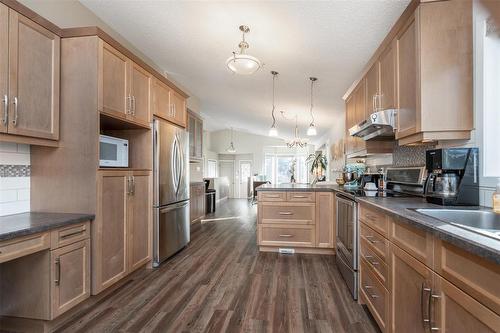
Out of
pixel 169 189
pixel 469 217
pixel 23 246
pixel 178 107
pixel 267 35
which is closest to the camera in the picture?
Answer: pixel 469 217

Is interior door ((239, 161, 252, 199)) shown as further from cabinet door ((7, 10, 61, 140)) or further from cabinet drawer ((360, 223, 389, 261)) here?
cabinet door ((7, 10, 61, 140))

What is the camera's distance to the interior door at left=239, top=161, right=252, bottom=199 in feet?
38.4

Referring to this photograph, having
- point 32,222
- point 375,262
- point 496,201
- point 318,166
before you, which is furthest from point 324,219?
point 318,166

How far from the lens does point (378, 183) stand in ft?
10.1

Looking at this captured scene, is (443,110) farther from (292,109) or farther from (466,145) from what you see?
(292,109)

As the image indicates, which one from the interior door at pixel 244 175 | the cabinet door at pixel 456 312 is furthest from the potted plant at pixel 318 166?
the interior door at pixel 244 175

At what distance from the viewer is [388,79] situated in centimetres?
215

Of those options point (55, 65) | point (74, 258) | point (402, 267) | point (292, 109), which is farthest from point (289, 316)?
point (292, 109)

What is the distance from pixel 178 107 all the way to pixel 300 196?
84.3 inches

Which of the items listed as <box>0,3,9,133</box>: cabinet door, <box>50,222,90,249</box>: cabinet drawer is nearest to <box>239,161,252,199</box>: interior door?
<box>50,222,90,249</box>: cabinet drawer

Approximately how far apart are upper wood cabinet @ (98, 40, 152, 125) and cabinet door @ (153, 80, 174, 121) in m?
0.13

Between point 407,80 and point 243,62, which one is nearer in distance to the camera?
point 407,80

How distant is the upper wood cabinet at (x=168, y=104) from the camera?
304 centimetres

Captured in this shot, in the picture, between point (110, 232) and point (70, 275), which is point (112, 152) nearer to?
point (110, 232)
